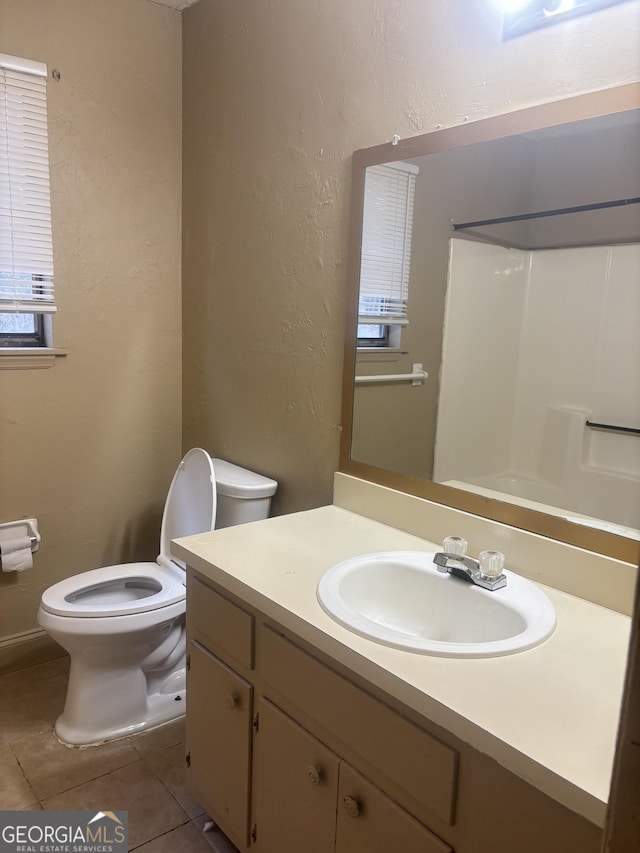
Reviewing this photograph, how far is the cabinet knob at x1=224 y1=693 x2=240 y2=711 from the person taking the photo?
1431 mm

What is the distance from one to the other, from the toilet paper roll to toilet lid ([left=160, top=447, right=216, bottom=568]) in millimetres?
500

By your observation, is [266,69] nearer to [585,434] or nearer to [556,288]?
[556,288]

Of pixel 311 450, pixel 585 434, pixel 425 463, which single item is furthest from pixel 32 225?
pixel 585 434

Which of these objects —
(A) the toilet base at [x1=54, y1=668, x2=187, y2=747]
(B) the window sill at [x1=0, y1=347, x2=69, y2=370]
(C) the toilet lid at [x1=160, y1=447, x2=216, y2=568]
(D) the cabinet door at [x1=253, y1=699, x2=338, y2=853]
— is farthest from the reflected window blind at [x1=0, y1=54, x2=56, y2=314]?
(D) the cabinet door at [x1=253, y1=699, x2=338, y2=853]

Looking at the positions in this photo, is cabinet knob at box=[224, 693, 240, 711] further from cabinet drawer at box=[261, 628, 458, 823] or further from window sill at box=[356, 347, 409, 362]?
window sill at box=[356, 347, 409, 362]

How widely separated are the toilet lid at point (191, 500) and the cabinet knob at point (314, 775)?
93 cm

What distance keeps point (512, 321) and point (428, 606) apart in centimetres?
69

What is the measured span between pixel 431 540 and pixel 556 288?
69 centimetres

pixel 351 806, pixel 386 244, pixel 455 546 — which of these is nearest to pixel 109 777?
pixel 351 806

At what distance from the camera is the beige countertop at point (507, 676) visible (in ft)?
2.69

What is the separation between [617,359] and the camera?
4.12 ft

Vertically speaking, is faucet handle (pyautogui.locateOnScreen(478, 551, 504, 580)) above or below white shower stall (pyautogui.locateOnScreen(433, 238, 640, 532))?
below

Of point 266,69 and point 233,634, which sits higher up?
point 266,69

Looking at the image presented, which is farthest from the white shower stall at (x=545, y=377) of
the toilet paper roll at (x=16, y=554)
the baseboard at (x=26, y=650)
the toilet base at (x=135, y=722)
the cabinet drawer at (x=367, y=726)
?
the baseboard at (x=26, y=650)
